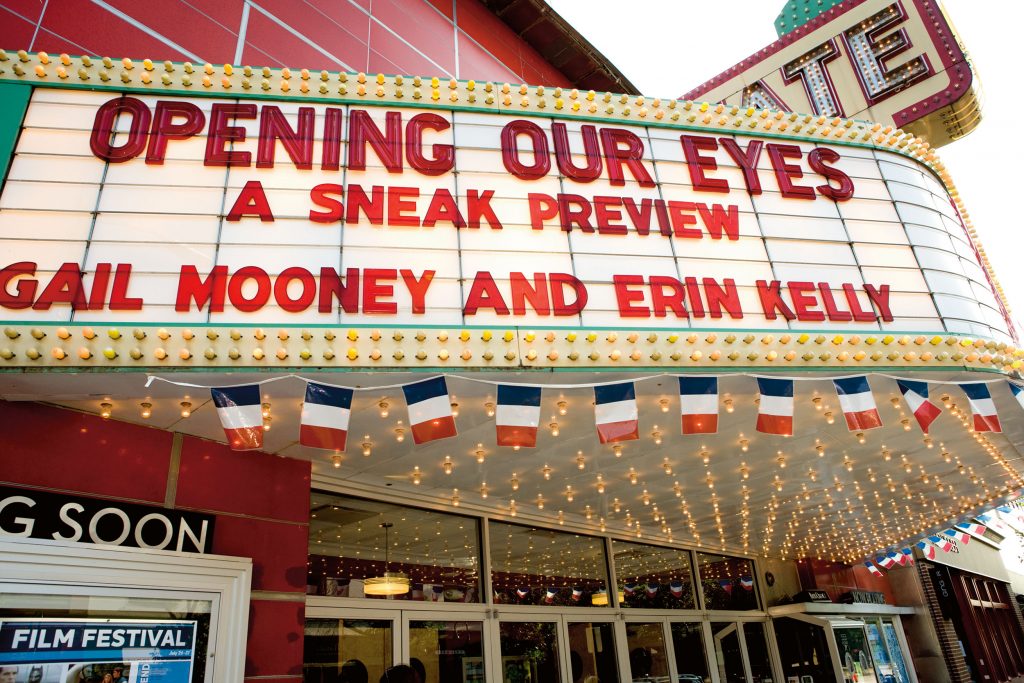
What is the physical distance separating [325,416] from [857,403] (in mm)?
4749

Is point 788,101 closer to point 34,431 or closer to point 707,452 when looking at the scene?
point 707,452

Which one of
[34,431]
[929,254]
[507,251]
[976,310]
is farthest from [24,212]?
[976,310]

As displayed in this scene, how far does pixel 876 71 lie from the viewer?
15539 mm

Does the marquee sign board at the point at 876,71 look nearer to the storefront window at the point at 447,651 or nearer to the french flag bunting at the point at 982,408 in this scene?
the french flag bunting at the point at 982,408

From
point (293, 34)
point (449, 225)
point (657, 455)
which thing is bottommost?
point (657, 455)

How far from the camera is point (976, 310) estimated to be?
22.3 feet

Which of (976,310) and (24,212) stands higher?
(24,212)

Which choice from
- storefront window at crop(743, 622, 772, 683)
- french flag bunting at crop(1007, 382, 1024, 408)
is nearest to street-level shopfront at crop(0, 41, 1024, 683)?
french flag bunting at crop(1007, 382, 1024, 408)

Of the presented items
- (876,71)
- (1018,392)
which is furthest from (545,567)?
(876,71)

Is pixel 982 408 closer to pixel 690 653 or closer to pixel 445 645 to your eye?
pixel 445 645

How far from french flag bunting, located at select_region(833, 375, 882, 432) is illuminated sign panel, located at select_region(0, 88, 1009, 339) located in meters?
0.61

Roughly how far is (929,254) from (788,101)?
1204 centimetres

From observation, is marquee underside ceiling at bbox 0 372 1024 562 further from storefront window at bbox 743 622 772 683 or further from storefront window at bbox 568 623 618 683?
storefront window at bbox 743 622 772 683

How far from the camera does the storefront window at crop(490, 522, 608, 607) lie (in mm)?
9869
